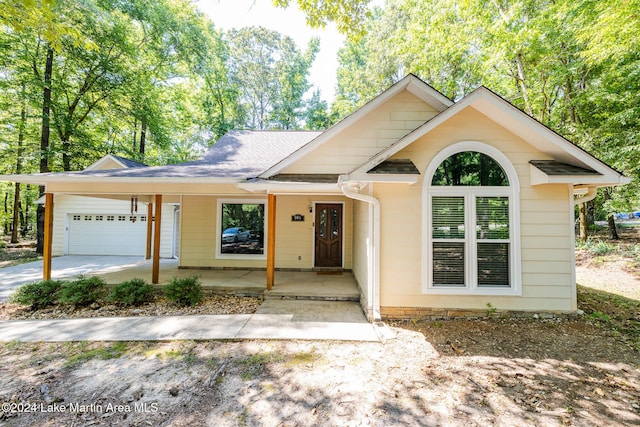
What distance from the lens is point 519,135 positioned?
181 inches

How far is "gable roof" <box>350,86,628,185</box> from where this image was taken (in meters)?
4.18

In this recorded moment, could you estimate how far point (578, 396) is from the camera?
9.26ft

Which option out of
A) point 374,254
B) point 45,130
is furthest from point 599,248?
point 45,130

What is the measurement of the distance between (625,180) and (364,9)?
17.2 feet

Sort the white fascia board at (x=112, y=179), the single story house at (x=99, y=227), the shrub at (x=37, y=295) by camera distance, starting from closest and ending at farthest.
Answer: the shrub at (x=37, y=295), the white fascia board at (x=112, y=179), the single story house at (x=99, y=227)

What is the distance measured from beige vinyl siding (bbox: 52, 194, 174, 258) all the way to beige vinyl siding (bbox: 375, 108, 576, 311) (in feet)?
34.5

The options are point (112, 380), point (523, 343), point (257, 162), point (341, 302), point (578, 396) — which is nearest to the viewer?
point (578, 396)

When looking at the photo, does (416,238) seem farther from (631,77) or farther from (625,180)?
(631,77)

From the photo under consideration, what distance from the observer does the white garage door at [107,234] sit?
39.5ft

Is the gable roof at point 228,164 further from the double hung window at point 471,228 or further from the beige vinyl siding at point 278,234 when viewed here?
the double hung window at point 471,228

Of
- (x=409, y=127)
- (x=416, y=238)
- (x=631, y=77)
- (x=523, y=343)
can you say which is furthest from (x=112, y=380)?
(x=631, y=77)

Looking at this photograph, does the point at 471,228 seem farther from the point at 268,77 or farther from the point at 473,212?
the point at 268,77

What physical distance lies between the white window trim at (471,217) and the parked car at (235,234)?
5814 mm

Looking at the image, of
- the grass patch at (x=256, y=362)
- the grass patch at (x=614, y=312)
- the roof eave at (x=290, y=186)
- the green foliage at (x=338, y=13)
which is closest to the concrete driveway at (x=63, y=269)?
the roof eave at (x=290, y=186)
